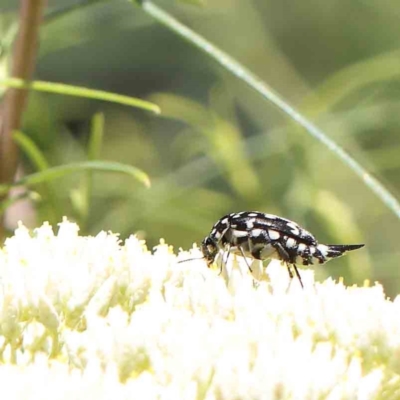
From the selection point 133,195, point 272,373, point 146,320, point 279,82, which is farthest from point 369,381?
point 279,82

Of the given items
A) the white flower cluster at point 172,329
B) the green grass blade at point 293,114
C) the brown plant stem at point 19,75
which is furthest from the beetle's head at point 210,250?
the brown plant stem at point 19,75

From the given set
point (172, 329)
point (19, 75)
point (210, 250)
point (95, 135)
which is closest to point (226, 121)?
point (95, 135)

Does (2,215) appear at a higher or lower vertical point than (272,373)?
higher

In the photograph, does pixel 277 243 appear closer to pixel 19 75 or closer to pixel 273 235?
pixel 273 235

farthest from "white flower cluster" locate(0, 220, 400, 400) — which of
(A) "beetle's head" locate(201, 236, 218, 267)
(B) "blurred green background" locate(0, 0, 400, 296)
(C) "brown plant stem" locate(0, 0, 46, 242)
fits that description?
(B) "blurred green background" locate(0, 0, 400, 296)

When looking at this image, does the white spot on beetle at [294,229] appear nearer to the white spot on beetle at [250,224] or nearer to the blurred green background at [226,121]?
the white spot on beetle at [250,224]

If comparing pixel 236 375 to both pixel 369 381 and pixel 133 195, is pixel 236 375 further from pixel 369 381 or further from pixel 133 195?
pixel 133 195
